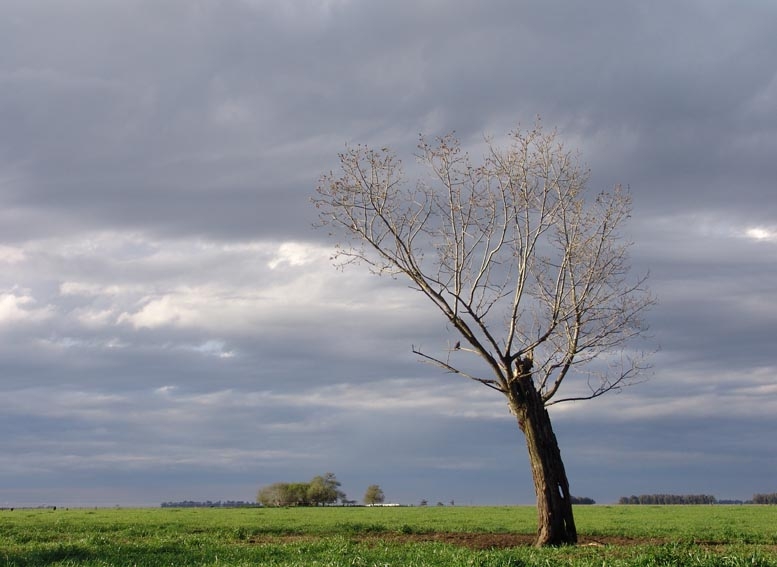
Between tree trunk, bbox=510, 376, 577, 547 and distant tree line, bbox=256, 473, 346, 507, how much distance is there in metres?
103

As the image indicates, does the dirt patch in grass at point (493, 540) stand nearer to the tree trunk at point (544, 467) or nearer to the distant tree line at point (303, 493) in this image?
the tree trunk at point (544, 467)

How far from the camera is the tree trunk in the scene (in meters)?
21.7

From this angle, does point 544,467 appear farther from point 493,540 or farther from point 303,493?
point 303,493

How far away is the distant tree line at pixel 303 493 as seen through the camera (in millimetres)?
120875

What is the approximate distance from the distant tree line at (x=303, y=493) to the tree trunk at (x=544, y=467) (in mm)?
102886

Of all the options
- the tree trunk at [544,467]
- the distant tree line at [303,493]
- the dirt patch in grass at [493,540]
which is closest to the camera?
the tree trunk at [544,467]

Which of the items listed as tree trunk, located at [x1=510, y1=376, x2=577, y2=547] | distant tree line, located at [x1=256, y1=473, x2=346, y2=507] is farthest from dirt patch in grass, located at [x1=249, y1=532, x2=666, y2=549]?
distant tree line, located at [x1=256, y1=473, x2=346, y2=507]

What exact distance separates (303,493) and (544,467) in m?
106

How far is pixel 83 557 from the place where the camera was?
65.3ft

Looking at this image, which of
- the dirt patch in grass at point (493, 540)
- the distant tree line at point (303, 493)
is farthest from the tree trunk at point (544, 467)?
the distant tree line at point (303, 493)

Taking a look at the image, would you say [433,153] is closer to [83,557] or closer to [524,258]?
[524,258]

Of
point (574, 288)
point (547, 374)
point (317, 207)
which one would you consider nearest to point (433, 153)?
point (317, 207)

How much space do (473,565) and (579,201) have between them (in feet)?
44.0

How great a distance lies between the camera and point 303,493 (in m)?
122
